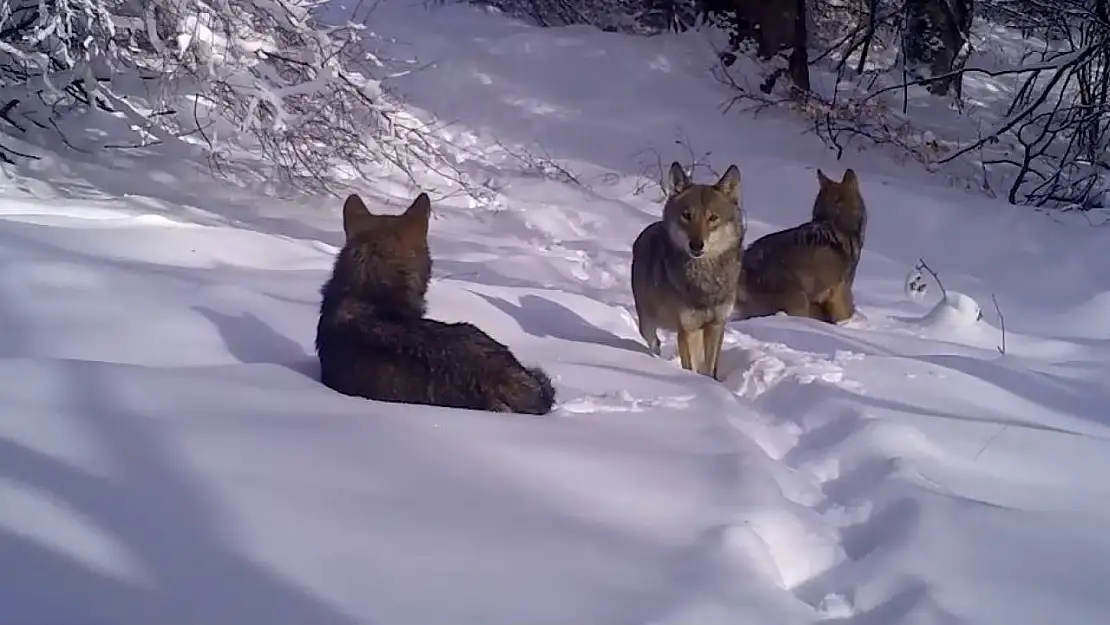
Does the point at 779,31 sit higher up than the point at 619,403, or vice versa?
the point at 779,31

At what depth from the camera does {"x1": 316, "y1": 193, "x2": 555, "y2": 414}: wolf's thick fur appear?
3727 millimetres

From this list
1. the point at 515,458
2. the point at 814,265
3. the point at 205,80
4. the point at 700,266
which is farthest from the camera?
the point at 205,80

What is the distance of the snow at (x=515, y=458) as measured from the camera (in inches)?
84.5

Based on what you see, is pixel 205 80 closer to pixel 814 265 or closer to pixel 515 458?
pixel 814 265

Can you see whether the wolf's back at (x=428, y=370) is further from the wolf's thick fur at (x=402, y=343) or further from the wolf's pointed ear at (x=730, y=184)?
the wolf's pointed ear at (x=730, y=184)

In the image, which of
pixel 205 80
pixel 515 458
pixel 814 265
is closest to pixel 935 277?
pixel 814 265

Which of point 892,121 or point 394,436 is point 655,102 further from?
point 394,436

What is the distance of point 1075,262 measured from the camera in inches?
365

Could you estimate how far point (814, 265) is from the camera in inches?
289

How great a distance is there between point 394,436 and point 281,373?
102 cm

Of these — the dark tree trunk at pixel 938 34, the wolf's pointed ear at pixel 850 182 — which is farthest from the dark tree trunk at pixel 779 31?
the wolf's pointed ear at pixel 850 182

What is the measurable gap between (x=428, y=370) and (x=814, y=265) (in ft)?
15.0

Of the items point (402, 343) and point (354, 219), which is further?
point (354, 219)

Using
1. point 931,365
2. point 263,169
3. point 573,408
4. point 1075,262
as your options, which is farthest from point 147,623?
point 1075,262
